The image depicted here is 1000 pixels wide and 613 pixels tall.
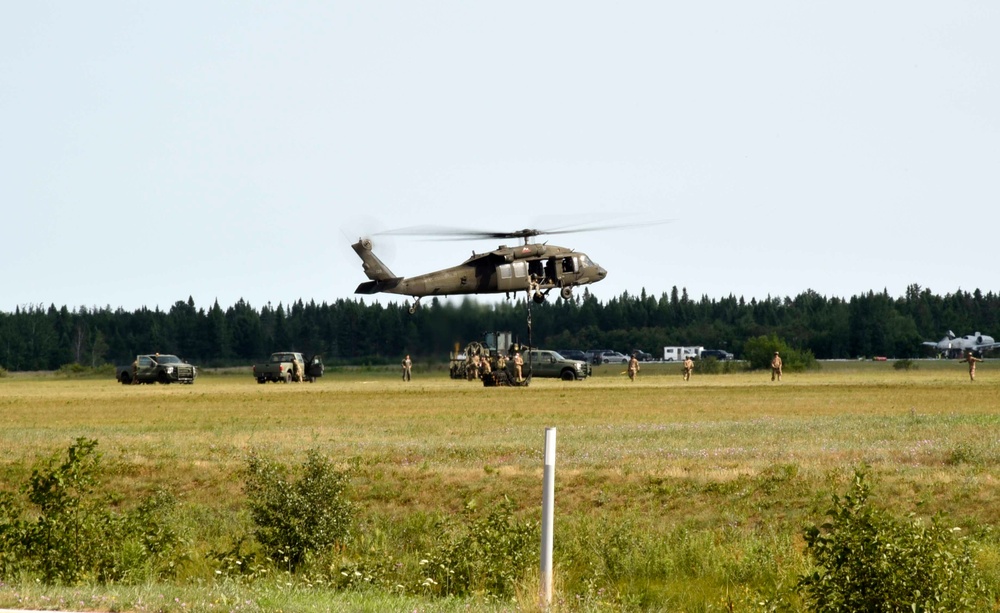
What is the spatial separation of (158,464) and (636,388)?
35014 millimetres

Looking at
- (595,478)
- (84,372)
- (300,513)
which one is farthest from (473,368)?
(84,372)

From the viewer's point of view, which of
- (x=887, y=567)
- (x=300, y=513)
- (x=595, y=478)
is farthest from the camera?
(x=595, y=478)

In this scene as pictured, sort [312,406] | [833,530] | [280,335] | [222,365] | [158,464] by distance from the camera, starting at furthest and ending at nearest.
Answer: [222,365]
[280,335]
[312,406]
[158,464]
[833,530]

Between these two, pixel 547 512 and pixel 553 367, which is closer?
pixel 547 512

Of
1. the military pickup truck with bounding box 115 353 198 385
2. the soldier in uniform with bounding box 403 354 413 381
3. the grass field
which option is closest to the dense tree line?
the soldier in uniform with bounding box 403 354 413 381

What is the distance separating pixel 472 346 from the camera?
66500 millimetres

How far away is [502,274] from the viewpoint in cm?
6200

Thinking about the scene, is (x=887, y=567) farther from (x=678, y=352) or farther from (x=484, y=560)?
(x=678, y=352)

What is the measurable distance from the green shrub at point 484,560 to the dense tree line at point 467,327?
5119cm

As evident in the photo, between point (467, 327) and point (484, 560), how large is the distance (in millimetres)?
53176

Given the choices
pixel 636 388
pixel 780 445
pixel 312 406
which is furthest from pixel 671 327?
pixel 780 445

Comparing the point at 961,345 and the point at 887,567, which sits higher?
the point at 961,345

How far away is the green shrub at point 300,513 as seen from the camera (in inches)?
595

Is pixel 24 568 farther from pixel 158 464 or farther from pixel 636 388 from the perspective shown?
pixel 636 388
